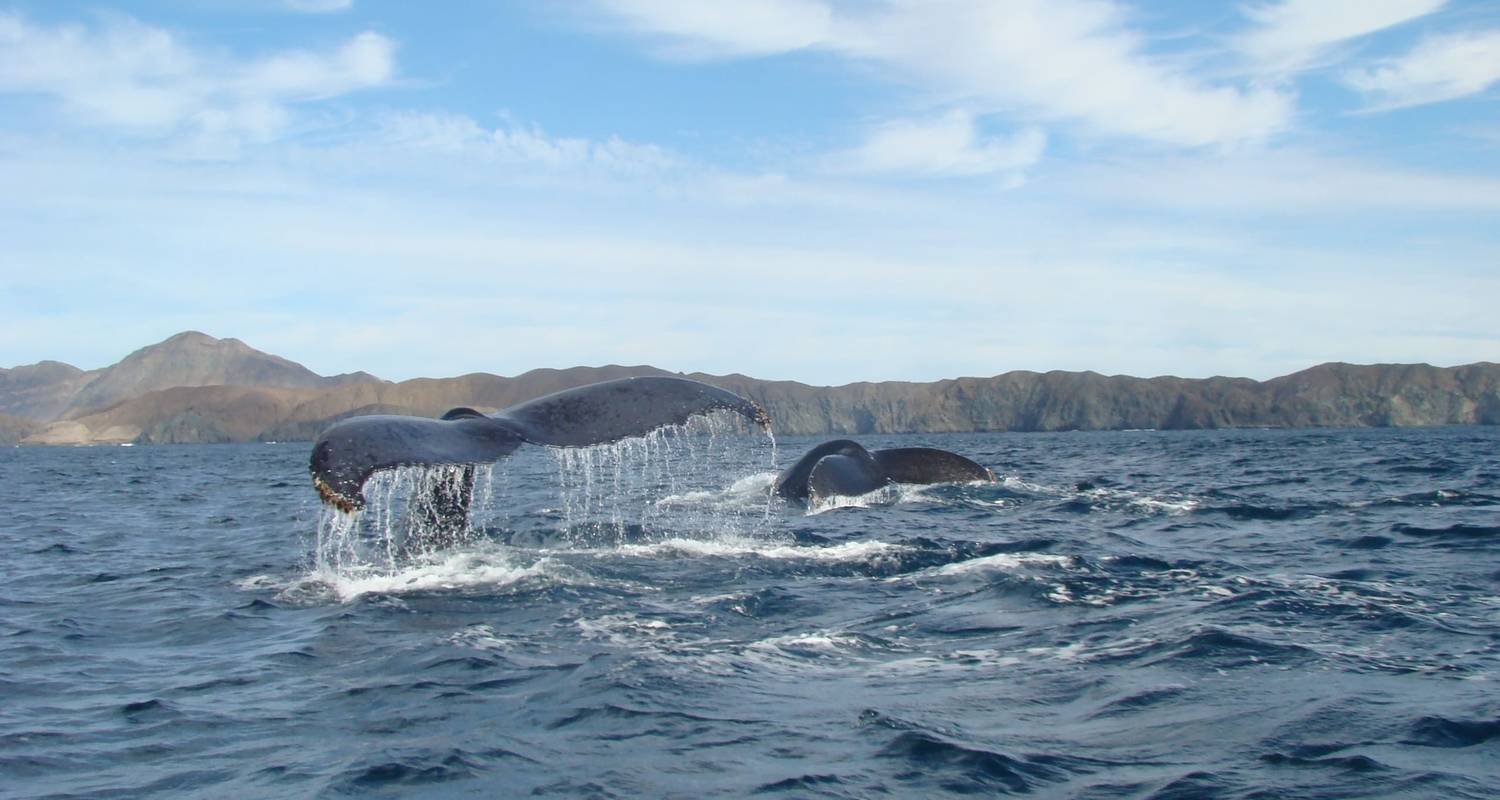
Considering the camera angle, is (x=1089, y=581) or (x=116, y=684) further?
(x=1089, y=581)

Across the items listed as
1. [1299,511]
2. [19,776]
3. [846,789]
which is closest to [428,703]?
[19,776]

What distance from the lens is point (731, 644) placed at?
8.21 meters

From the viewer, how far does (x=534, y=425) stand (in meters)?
7.37

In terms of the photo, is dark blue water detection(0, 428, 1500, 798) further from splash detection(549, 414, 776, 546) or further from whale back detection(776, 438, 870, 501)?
whale back detection(776, 438, 870, 501)

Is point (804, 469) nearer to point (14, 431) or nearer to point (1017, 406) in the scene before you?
point (1017, 406)

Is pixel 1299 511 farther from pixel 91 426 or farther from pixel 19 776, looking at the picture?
pixel 91 426

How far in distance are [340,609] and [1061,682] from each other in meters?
5.72

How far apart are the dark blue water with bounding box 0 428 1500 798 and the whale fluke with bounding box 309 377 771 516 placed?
614 mm

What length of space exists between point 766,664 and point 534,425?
2090 mm

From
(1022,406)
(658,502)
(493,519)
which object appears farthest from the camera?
(1022,406)

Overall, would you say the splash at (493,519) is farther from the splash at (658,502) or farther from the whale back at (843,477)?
the whale back at (843,477)

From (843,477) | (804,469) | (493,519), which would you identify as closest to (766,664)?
(493,519)

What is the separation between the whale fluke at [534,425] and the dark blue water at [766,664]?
24.2 inches

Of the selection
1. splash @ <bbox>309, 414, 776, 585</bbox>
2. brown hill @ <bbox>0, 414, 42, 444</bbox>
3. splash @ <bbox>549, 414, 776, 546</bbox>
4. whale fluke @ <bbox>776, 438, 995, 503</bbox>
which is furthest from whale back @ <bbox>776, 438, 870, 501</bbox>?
brown hill @ <bbox>0, 414, 42, 444</bbox>
